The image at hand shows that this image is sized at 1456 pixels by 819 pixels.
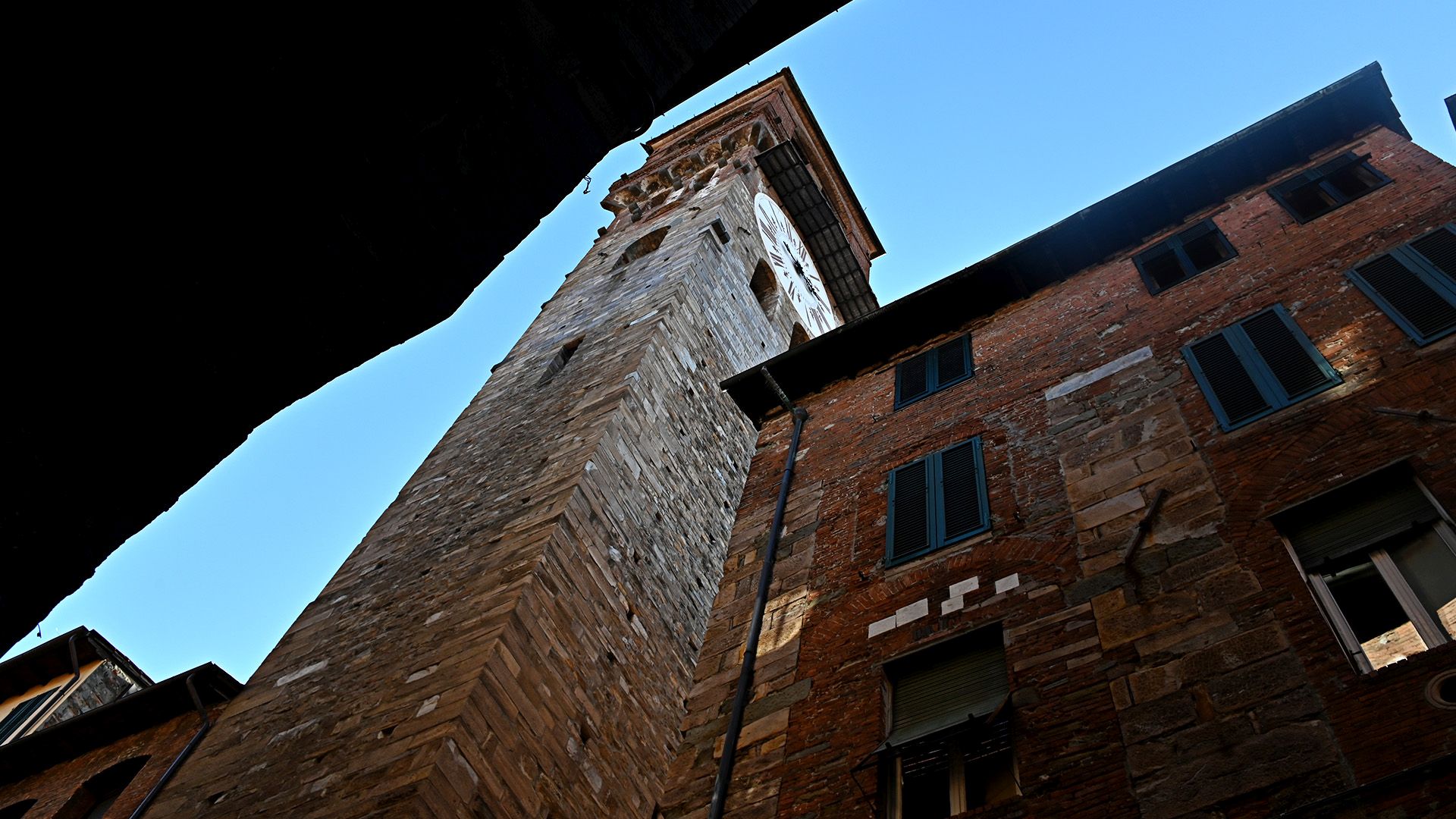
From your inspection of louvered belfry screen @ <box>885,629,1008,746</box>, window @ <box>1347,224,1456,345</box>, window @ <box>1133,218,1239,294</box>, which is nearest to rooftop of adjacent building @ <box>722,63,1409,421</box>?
window @ <box>1133,218,1239,294</box>

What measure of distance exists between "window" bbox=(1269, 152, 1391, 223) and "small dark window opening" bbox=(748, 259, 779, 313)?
14.4 metres

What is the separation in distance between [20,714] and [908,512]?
16544 mm

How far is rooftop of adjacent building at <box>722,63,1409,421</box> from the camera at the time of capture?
1002 cm

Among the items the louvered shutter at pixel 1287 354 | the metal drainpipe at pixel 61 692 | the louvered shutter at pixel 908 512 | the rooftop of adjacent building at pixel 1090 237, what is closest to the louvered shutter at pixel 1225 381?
the louvered shutter at pixel 1287 354

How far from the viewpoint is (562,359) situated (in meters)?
16.5

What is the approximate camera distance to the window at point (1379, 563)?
198 inches

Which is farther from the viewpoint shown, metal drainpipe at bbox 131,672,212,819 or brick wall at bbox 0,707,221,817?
brick wall at bbox 0,707,221,817

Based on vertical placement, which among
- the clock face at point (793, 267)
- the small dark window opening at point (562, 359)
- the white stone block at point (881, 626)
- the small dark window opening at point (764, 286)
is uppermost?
the clock face at point (793, 267)

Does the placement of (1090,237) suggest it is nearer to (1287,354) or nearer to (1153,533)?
(1287,354)

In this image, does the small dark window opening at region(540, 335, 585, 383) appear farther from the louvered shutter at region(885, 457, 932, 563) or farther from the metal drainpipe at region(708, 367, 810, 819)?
the louvered shutter at region(885, 457, 932, 563)

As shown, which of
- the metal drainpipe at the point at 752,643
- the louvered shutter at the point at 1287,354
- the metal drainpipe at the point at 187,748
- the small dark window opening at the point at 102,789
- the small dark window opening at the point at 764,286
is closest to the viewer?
the metal drainpipe at the point at 752,643

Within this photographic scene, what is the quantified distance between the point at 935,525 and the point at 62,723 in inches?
496

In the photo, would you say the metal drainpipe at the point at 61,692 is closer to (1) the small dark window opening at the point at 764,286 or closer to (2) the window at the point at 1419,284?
(1) the small dark window opening at the point at 764,286

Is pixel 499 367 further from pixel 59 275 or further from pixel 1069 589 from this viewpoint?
pixel 59 275
